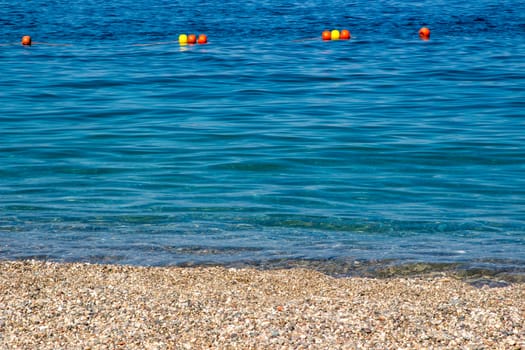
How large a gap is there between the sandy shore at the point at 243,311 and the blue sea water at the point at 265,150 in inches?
39.4

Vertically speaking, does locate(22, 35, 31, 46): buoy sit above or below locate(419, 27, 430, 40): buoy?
above

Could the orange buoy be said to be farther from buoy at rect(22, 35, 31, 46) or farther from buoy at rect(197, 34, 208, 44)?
buoy at rect(22, 35, 31, 46)

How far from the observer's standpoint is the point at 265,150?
1352cm

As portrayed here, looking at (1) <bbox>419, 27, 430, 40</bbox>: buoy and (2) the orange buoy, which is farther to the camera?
(2) the orange buoy

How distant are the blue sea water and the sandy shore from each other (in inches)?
39.4

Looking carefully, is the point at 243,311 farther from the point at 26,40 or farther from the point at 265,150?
the point at 26,40

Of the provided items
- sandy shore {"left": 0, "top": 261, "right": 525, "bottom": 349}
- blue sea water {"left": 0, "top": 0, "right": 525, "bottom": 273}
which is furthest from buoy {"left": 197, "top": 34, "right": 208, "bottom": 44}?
sandy shore {"left": 0, "top": 261, "right": 525, "bottom": 349}

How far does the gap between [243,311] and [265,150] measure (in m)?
7.22

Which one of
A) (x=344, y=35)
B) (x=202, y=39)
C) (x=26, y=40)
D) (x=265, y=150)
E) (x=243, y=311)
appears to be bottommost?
(x=344, y=35)

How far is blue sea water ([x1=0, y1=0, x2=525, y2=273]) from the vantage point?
369 inches

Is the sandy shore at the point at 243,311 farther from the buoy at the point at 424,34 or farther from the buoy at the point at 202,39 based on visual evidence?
the buoy at the point at 424,34

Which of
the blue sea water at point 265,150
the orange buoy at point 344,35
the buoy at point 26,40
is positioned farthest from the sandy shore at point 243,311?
the orange buoy at point 344,35

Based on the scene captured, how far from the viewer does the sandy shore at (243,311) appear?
5809mm

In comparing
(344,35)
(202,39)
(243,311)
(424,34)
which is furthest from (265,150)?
(424,34)
